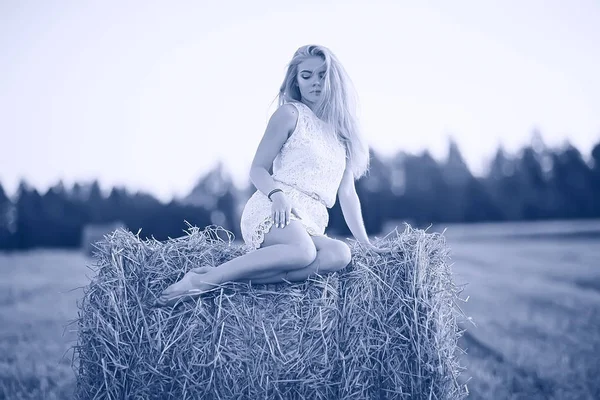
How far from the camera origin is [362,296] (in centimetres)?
215

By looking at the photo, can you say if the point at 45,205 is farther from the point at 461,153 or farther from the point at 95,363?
the point at 461,153

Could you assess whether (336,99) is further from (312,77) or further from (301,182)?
(301,182)

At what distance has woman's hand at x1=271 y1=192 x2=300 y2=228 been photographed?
217cm

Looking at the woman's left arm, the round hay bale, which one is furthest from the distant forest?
the round hay bale

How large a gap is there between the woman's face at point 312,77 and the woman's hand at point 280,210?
0.65 metres

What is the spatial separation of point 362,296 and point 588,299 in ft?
13.2

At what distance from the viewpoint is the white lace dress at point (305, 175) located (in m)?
2.36

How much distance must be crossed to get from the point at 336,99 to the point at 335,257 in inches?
35.3

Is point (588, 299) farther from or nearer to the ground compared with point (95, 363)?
nearer to the ground

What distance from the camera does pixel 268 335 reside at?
2055 mm

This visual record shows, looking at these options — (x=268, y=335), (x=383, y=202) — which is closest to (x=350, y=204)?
(x=268, y=335)

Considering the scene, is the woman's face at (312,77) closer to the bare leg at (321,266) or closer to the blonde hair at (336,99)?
the blonde hair at (336,99)

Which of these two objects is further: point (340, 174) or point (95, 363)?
point (340, 174)

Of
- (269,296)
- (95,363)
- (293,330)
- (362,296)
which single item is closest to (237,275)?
(269,296)
